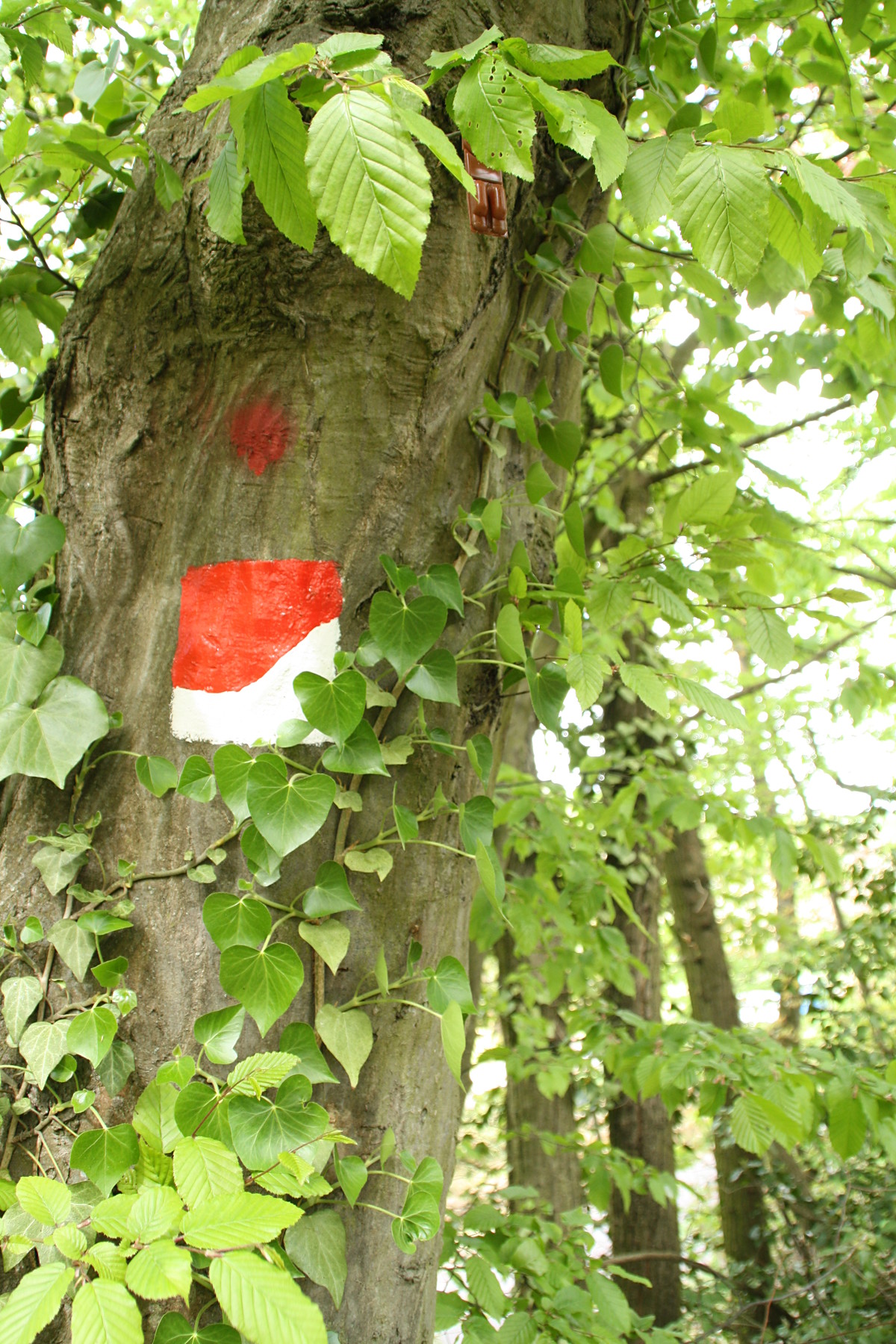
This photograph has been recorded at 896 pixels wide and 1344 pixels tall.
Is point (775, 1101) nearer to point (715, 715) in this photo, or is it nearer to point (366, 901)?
point (715, 715)

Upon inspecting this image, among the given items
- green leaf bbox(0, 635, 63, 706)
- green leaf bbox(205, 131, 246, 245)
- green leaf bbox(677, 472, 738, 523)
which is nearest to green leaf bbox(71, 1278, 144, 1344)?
green leaf bbox(0, 635, 63, 706)

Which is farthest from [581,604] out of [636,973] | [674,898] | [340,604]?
[674,898]

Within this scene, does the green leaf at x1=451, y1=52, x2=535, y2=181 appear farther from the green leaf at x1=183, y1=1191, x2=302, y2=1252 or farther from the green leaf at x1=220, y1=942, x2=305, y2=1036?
the green leaf at x1=183, y1=1191, x2=302, y2=1252

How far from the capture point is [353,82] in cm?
72

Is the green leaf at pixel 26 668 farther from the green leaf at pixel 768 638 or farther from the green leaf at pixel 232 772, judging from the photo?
the green leaf at pixel 768 638

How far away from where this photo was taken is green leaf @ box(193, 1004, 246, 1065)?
91cm

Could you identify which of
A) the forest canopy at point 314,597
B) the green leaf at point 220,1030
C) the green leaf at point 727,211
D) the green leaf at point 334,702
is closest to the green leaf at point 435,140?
the forest canopy at point 314,597

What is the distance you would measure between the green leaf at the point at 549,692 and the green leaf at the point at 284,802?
1.14ft

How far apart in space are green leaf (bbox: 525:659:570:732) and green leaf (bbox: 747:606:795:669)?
1.41ft

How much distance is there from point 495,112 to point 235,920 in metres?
0.82

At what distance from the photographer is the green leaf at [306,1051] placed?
0.92m

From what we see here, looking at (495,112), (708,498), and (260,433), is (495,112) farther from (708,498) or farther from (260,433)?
(708,498)

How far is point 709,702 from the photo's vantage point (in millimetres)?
1188

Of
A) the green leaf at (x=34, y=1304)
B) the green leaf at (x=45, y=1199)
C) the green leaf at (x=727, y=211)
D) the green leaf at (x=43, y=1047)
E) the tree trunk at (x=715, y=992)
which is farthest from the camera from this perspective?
the tree trunk at (x=715, y=992)
